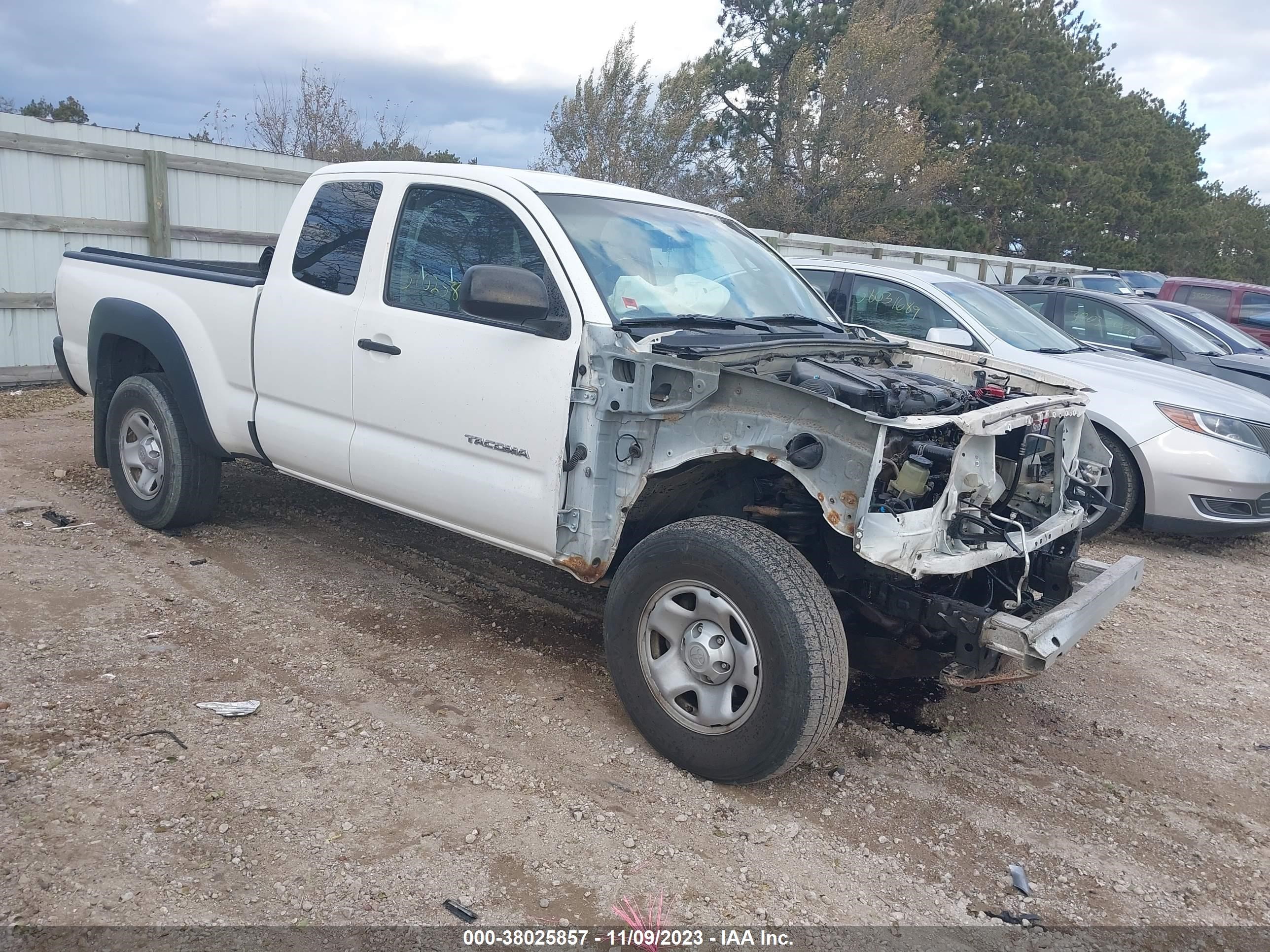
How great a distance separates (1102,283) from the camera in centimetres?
1692

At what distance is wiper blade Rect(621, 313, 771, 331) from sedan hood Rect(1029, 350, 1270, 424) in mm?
3621

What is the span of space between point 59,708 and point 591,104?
2514 centimetres

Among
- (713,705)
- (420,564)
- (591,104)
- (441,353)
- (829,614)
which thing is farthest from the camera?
(591,104)

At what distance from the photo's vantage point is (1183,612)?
18.8 feet

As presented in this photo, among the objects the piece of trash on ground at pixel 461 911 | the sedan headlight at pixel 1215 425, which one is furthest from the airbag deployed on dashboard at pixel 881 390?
the sedan headlight at pixel 1215 425

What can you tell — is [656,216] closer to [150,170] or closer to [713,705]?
[713,705]

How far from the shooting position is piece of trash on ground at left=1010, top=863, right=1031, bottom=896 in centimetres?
301

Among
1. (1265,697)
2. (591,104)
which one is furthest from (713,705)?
(591,104)

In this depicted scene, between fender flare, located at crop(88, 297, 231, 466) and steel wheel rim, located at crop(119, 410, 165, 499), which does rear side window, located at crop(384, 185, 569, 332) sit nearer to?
fender flare, located at crop(88, 297, 231, 466)

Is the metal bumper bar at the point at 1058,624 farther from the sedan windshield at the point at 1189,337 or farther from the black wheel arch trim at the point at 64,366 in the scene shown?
the sedan windshield at the point at 1189,337

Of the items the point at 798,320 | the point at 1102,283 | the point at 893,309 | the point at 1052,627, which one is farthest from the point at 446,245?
the point at 1102,283

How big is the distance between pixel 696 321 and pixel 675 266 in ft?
1.39

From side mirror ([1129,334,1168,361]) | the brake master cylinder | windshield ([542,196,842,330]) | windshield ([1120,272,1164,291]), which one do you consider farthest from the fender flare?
windshield ([1120,272,1164,291])

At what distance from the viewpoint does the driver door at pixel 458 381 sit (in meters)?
3.80
